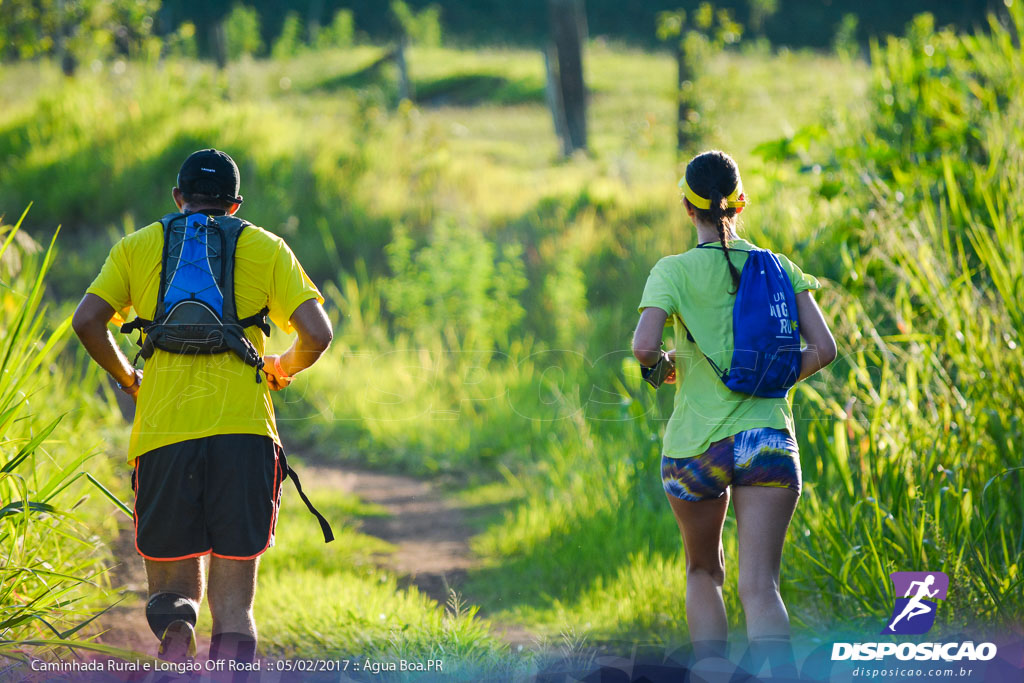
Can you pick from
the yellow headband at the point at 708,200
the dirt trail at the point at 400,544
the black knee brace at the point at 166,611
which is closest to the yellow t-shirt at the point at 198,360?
the black knee brace at the point at 166,611

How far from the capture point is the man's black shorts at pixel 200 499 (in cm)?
282

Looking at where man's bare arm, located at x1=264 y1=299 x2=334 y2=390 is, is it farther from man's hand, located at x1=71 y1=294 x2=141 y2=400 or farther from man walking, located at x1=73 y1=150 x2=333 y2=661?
man's hand, located at x1=71 y1=294 x2=141 y2=400

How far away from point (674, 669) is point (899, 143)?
196 inches

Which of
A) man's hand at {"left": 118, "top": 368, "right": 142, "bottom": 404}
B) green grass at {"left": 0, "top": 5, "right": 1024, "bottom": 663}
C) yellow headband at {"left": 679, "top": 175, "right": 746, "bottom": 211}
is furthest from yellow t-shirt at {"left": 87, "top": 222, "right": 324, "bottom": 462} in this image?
yellow headband at {"left": 679, "top": 175, "right": 746, "bottom": 211}

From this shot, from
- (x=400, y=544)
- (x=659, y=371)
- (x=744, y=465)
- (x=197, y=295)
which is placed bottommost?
(x=400, y=544)

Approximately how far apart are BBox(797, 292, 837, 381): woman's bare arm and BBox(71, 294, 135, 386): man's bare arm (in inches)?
79.9

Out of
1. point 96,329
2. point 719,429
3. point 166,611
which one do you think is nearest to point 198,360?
point 96,329

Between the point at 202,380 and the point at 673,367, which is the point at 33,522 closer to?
the point at 202,380

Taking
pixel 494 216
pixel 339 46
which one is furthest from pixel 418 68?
pixel 494 216

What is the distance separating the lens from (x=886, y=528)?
369cm

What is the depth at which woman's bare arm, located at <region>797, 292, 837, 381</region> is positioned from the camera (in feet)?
8.95

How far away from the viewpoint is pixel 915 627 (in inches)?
126

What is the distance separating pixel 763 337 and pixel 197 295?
165 centimetres

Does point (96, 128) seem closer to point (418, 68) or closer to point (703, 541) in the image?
point (703, 541)
